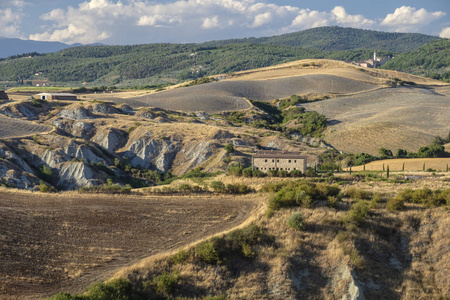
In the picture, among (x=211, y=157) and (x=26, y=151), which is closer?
(x=26, y=151)

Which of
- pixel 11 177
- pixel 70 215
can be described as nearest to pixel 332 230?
pixel 70 215

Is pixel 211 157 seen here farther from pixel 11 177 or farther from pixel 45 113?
pixel 45 113

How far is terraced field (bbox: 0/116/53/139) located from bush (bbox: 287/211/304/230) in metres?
51.0

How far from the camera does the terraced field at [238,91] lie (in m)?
126

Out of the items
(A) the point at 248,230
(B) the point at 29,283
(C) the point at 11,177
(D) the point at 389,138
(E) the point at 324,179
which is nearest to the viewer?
(B) the point at 29,283

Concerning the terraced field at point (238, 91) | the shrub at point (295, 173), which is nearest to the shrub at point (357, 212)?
the shrub at point (295, 173)

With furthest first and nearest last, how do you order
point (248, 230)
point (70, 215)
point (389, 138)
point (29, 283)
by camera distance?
point (389, 138)
point (70, 215)
point (248, 230)
point (29, 283)

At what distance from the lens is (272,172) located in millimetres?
44625

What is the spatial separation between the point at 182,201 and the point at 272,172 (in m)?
10.6

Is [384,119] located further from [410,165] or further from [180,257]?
[180,257]

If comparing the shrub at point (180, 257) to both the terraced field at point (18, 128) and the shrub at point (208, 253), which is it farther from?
the terraced field at point (18, 128)

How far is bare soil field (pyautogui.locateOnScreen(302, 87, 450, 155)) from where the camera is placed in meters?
90.3

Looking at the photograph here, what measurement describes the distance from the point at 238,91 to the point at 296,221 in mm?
118517

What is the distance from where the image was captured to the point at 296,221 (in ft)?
101
